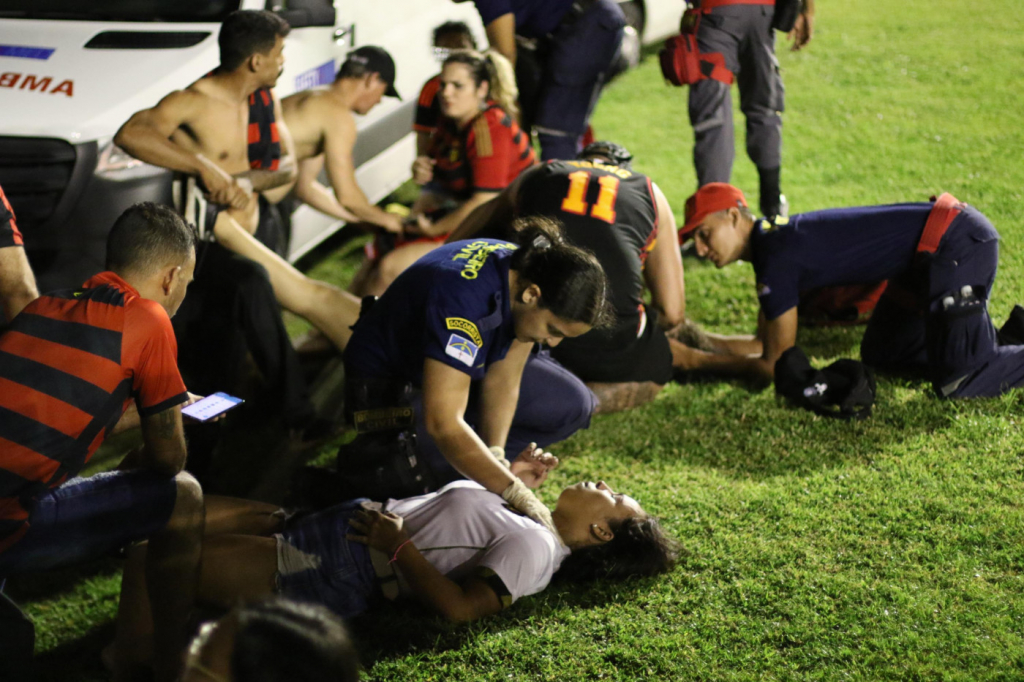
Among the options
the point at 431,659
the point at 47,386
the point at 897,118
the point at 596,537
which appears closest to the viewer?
the point at 47,386

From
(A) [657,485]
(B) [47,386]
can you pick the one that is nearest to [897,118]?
(A) [657,485]

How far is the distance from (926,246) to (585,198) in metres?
1.32

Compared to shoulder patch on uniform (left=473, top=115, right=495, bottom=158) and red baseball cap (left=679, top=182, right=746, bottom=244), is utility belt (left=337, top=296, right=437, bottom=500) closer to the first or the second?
red baseball cap (left=679, top=182, right=746, bottom=244)

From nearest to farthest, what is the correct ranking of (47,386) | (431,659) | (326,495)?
1. (47,386)
2. (431,659)
3. (326,495)

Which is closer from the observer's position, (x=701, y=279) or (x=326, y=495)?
(x=326, y=495)

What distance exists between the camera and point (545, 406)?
11.3 feet

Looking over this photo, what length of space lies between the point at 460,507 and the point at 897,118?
5457mm

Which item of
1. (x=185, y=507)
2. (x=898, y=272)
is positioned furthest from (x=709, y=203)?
(x=185, y=507)

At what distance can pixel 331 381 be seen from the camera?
4.36 metres

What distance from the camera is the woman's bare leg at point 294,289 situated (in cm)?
391

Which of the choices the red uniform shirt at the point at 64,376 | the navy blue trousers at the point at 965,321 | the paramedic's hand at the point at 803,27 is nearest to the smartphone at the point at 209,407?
the red uniform shirt at the point at 64,376

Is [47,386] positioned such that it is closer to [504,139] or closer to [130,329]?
[130,329]

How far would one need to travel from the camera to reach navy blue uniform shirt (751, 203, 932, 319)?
365 centimetres

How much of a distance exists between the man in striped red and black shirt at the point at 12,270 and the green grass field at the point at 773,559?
3.06 ft
